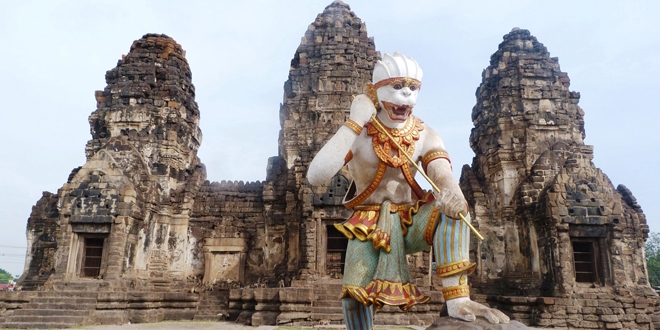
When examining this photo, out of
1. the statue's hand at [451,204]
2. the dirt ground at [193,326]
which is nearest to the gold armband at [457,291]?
the statue's hand at [451,204]

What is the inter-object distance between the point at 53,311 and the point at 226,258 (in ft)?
18.0

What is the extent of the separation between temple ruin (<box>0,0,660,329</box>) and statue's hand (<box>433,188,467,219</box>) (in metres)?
8.11

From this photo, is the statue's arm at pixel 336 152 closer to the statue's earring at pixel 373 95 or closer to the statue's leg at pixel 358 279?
the statue's earring at pixel 373 95

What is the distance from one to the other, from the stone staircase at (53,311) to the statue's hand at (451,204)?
1076 cm

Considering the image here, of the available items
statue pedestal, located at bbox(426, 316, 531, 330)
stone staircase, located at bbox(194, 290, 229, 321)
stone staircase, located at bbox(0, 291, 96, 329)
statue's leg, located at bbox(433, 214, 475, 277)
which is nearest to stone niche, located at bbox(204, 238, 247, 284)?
stone staircase, located at bbox(194, 290, 229, 321)

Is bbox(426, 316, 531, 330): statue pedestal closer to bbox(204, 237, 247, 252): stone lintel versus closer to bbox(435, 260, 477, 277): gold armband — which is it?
bbox(435, 260, 477, 277): gold armband

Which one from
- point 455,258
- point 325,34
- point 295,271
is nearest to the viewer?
point 455,258

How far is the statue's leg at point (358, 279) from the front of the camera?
3818 mm

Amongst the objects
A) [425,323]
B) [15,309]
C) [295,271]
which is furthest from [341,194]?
[15,309]

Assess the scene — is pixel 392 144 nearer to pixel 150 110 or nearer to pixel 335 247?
pixel 335 247

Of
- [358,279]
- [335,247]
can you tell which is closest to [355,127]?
[358,279]

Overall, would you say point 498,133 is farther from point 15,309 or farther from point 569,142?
point 15,309

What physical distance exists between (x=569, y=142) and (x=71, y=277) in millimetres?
15464

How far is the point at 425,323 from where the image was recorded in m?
11.3
